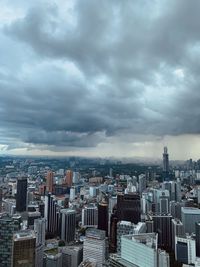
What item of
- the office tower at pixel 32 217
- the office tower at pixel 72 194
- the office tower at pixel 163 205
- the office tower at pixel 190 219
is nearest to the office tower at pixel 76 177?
the office tower at pixel 72 194

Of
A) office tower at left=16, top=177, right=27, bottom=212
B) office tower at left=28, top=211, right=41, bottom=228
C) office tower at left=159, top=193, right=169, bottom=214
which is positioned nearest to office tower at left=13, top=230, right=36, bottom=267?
office tower at left=28, top=211, right=41, bottom=228

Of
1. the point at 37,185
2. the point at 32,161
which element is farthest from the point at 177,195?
the point at 32,161

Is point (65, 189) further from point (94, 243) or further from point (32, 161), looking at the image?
point (94, 243)

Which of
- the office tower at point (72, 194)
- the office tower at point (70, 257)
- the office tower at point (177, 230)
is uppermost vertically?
the office tower at point (72, 194)

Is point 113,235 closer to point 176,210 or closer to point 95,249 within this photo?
point 95,249

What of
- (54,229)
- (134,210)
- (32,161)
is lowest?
(54,229)

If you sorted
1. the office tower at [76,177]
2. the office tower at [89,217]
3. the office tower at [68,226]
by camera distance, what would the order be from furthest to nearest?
the office tower at [76,177] → the office tower at [89,217] → the office tower at [68,226]

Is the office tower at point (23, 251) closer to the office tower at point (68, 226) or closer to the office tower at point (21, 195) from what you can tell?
the office tower at point (68, 226)

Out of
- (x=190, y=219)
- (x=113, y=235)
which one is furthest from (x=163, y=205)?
(x=113, y=235)

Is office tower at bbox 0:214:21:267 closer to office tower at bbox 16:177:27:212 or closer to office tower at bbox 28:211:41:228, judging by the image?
office tower at bbox 28:211:41:228
